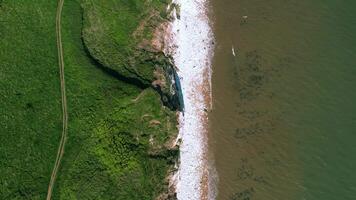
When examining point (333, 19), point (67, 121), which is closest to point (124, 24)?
point (67, 121)

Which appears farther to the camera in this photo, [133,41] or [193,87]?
[193,87]

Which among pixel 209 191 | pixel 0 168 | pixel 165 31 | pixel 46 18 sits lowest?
pixel 209 191

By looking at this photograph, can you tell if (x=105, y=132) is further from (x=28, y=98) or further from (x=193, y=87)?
(x=193, y=87)

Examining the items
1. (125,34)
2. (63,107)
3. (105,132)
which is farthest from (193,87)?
(63,107)

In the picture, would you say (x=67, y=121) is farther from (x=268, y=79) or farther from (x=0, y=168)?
(x=268, y=79)

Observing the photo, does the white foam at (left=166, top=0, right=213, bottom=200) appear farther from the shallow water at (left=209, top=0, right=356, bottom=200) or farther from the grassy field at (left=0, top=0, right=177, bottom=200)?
the grassy field at (left=0, top=0, right=177, bottom=200)

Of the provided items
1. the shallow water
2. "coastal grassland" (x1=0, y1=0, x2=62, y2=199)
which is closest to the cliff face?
"coastal grassland" (x1=0, y1=0, x2=62, y2=199)
